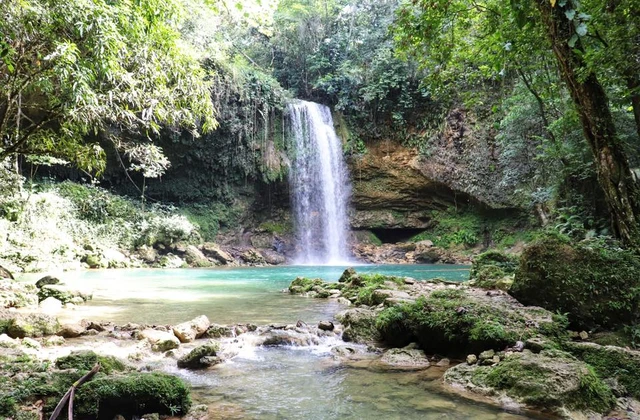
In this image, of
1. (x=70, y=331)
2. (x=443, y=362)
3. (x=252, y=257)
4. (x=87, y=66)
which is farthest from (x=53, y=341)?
(x=252, y=257)

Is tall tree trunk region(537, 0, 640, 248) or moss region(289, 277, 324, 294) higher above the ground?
tall tree trunk region(537, 0, 640, 248)

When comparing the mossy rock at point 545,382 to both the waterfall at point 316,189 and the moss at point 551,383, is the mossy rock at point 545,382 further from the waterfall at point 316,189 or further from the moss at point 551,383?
the waterfall at point 316,189

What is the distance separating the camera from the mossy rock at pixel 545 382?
2662 millimetres

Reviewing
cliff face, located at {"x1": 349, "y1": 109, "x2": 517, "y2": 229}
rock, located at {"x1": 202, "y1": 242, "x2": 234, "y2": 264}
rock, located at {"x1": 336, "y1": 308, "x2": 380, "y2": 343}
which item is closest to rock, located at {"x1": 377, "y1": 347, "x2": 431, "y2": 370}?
rock, located at {"x1": 336, "y1": 308, "x2": 380, "y2": 343}

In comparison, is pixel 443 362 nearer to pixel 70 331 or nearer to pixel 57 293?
pixel 70 331

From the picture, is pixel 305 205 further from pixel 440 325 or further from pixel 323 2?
pixel 440 325

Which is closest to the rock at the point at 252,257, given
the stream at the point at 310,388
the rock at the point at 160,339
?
the stream at the point at 310,388

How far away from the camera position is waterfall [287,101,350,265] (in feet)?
70.5

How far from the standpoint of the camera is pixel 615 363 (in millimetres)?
Answer: 3084

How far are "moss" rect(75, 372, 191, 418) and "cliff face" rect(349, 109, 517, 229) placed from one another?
19.4 metres

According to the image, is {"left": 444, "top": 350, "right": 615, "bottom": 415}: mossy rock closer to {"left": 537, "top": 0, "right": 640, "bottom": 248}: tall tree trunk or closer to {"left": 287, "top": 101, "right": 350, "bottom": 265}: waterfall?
{"left": 537, "top": 0, "right": 640, "bottom": 248}: tall tree trunk

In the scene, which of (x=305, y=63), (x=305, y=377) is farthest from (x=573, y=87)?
(x=305, y=63)

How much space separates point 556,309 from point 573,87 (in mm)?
2261

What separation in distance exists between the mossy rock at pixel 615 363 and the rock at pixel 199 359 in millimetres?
3002
